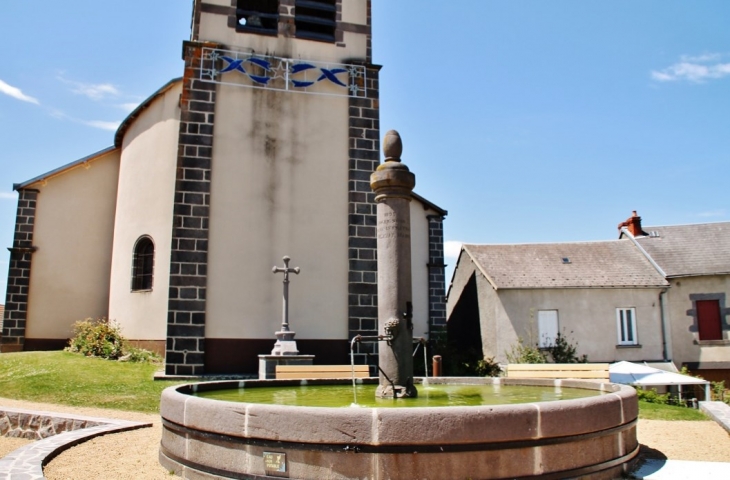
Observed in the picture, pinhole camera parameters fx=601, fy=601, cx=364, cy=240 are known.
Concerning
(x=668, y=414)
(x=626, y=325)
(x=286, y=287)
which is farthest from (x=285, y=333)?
(x=626, y=325)

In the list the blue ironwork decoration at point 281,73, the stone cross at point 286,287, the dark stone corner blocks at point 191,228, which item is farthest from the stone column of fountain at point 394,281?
the blue ironwork decoration at point 281,73

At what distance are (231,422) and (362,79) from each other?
448 inches

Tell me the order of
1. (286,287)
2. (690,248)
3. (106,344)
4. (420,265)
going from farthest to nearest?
(690,248)
(420,265)
(106,344)
(286,287)

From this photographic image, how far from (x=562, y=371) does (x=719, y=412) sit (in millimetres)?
2366

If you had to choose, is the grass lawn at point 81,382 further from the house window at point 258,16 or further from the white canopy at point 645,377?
the white canopy at point 645,377

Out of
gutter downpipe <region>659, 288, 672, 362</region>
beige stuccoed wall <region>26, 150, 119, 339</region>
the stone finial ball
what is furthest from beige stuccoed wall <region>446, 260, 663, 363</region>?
the stone finial ball

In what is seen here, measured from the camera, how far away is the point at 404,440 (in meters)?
4.18

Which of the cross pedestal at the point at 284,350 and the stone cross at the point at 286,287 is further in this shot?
the stone cross at the point at 286,287

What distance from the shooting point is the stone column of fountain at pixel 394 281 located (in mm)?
6156

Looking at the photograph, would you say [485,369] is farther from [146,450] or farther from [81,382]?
[146,450]

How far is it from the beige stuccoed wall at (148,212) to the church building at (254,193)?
0.15ft

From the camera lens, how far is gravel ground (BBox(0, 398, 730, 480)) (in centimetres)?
524

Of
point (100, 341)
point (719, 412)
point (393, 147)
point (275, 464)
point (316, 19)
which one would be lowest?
point (719, 412)

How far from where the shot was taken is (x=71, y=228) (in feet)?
57.6
